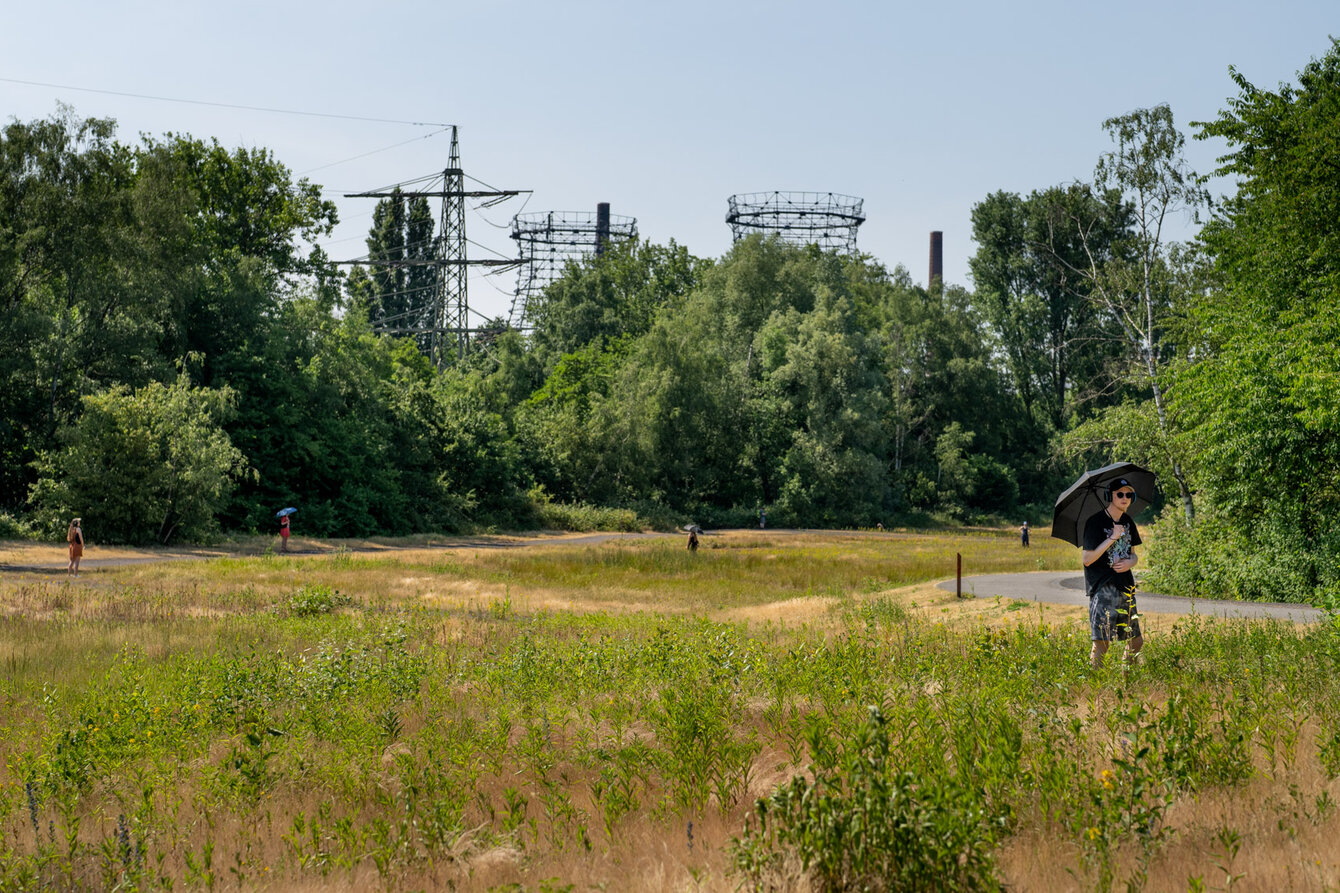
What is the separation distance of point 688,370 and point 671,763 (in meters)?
61.7

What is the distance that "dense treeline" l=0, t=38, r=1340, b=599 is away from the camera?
2106 cm

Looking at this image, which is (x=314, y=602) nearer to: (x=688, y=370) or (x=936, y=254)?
(x=688, y=370)

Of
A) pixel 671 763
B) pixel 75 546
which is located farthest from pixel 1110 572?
pixel 75 546

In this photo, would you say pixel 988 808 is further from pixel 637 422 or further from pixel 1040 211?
pixel 1040 211

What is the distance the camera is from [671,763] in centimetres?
748

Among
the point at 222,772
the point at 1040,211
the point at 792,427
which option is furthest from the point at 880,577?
the point at 1040,211

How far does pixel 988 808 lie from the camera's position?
18.7 feet

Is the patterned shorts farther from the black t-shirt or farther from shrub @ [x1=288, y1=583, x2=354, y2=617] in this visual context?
shrub @ [x1=288, y1=583, x2=354, y2=617]

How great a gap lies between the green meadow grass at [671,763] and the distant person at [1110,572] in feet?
1.47

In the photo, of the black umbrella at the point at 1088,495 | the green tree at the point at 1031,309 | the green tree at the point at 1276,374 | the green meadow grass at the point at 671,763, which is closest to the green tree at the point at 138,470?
the green meadow grass at the point at 671,763

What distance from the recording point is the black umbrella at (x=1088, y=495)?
33.4 feet

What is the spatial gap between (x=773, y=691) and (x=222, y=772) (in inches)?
184

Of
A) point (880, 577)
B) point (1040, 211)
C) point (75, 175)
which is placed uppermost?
point (1040, 211)

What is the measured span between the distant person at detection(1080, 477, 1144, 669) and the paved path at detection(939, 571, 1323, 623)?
473cm
